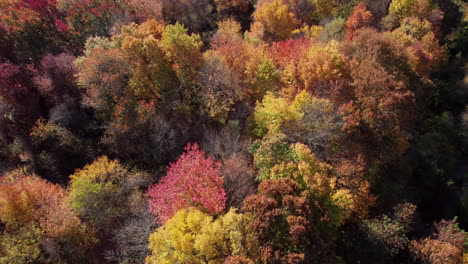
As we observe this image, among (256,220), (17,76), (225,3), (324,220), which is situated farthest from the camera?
(225,3)

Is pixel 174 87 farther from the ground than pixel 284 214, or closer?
farther from the ground

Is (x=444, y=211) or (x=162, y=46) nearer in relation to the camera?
(x=162, y=46)

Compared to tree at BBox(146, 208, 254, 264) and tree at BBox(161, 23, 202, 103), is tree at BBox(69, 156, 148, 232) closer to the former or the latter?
tree at BBox(146, 208, 254, 264)

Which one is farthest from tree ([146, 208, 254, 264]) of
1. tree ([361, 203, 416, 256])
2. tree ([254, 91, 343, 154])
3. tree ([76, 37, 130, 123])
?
tree ([76, 37, 130, 123])

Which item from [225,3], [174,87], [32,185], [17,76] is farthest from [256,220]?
[225,3]

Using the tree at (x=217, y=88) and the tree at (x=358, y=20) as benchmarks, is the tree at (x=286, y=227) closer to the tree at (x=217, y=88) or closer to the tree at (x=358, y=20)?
the tree at (x=217, y=88)

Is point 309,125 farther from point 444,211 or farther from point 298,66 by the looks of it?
point 444,211
